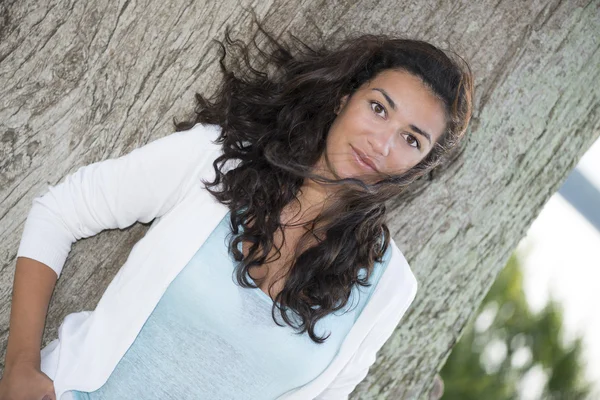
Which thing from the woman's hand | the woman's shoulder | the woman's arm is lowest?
the woman's hand

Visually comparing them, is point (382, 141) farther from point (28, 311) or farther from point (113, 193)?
point (28, 311)

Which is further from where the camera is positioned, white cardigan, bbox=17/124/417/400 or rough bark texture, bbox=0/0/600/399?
rough bark texture, bbox=0/0/600/399

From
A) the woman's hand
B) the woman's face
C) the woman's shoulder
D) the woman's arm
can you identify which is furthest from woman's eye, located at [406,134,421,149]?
the woman's hand

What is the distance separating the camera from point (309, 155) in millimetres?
1978

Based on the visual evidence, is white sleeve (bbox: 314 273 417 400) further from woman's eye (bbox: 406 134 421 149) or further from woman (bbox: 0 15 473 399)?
woman's eye (bbox: 406 134 421 149)

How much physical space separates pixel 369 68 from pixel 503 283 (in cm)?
463

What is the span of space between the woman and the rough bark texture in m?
0.21

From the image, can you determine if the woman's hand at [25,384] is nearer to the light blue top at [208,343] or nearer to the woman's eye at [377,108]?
the light blue top at [208,343]

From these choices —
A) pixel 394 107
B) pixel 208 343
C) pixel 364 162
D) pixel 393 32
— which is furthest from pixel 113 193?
pixel 393 32

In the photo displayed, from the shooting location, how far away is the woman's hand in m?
1.78

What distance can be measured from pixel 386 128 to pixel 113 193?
0.75 metres

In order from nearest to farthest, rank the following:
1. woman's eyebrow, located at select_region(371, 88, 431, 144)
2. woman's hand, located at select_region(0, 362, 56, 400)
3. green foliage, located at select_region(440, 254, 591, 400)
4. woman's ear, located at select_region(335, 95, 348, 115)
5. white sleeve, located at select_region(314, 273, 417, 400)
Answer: woman's hand, located at select_region(0, 362, 56, 400)
woman's eyebrow, located at select_region(371, 88, 431, 144)
woman's ear, located at select_region(335, 95, 348, 115)
white sleeve, located at select_region(314, 273, 417, 400)
green foliage, located at select_region(440, 254, 591, 400)

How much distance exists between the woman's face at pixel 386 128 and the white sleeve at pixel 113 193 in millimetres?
374

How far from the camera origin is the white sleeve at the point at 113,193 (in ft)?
6.07
